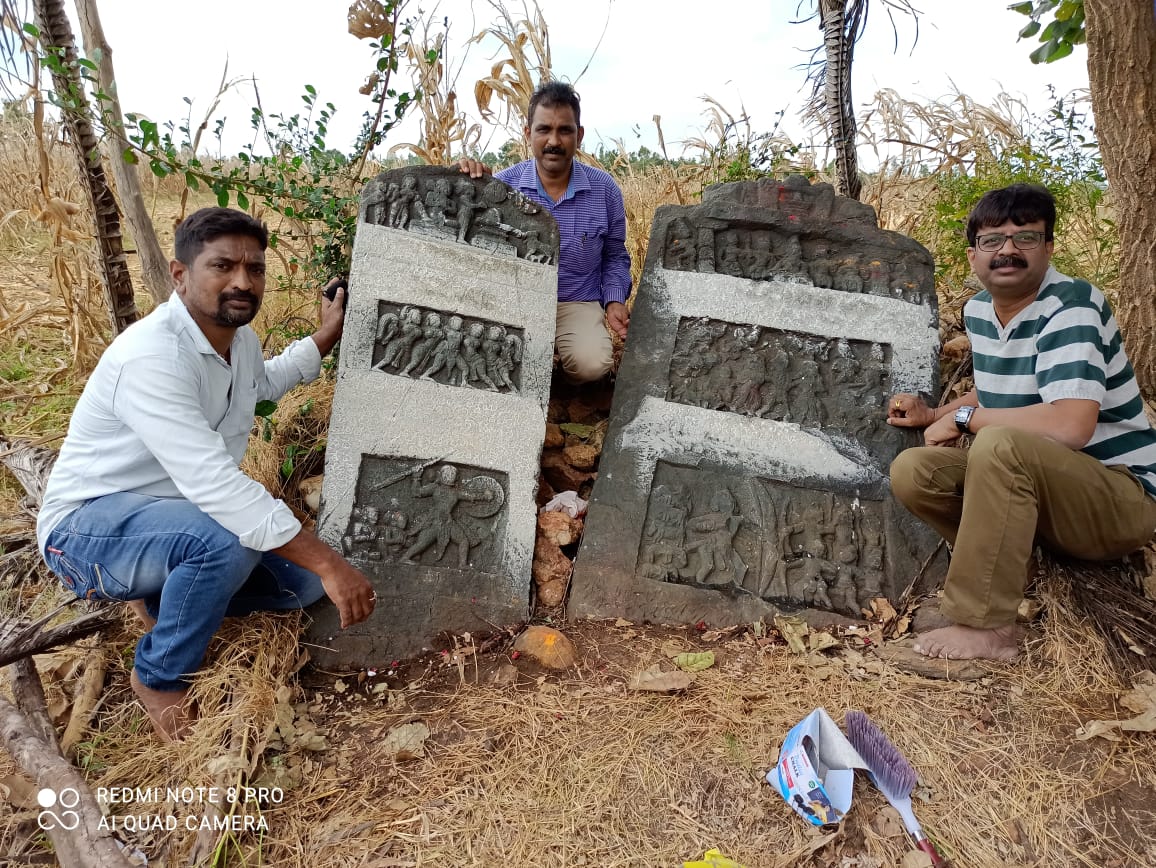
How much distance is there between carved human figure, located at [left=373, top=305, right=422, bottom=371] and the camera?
2.97 m

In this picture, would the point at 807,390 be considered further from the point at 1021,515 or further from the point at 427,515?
the point at 427,515

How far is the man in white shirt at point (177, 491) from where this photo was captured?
6.72 ft

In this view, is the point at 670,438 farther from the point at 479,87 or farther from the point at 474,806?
the point at 479,87

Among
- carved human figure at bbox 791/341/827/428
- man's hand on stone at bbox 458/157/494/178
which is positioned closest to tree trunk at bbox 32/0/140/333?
man's hand on stone at bbox 458/157/494/178

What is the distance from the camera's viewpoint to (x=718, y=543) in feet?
9.72

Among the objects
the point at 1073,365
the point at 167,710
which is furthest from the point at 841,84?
the point at 167,710

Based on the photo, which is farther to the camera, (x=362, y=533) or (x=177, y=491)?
(x=362, y=533)

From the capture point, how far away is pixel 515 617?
2811 mm

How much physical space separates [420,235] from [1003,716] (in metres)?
2.70

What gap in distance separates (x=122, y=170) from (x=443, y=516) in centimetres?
247

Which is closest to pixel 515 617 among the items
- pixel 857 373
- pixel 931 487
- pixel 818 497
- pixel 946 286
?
pixel 818 497

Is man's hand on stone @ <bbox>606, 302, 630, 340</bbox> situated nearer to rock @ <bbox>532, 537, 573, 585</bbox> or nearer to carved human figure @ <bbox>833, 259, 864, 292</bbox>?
carved human figure @ <bbox>833, 259, 864, 292</bbox>

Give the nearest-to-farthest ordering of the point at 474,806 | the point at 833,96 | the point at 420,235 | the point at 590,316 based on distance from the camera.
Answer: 1. the point at 474,806
2. the point at 420,235
3. the point at 590,316
4. the point at 833,96

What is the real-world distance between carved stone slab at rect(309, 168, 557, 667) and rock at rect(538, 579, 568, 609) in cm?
10
